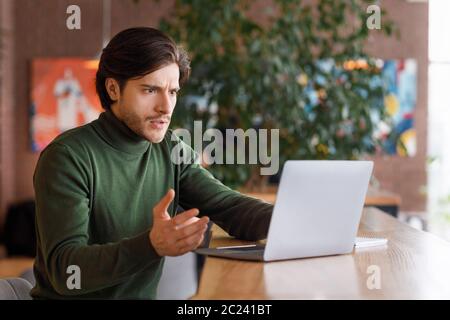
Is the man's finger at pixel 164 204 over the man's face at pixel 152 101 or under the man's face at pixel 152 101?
under

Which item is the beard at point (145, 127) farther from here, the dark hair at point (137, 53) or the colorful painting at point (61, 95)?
the colorful painting at point (61, 95)

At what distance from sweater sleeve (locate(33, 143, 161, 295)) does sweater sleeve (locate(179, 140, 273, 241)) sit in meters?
0.34

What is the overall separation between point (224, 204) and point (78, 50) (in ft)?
19.1

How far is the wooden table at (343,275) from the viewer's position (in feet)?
3.70

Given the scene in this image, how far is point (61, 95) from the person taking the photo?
7359 mm

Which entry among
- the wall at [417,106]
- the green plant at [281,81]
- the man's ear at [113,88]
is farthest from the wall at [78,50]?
the man's ear at [113,88]

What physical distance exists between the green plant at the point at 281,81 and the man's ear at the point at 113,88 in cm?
235

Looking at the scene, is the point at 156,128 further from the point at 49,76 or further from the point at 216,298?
the point at 49,76

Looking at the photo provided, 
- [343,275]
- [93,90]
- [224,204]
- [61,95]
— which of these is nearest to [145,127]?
[224,204]

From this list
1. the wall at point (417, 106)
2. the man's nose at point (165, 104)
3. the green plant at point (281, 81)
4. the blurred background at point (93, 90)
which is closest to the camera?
the man's nose at point (165, 104)

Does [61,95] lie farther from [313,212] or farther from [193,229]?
Result: [193,229]

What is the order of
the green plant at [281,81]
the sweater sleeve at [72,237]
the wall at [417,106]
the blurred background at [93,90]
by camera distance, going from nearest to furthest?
the sweater sleeve at [72,237], the green plant at [281,81], the blurred background at [93,90], the wall at [417,106]

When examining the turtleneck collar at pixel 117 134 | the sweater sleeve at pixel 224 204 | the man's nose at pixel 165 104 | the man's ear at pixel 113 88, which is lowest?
the sweater sleeve at pixel 224 204
